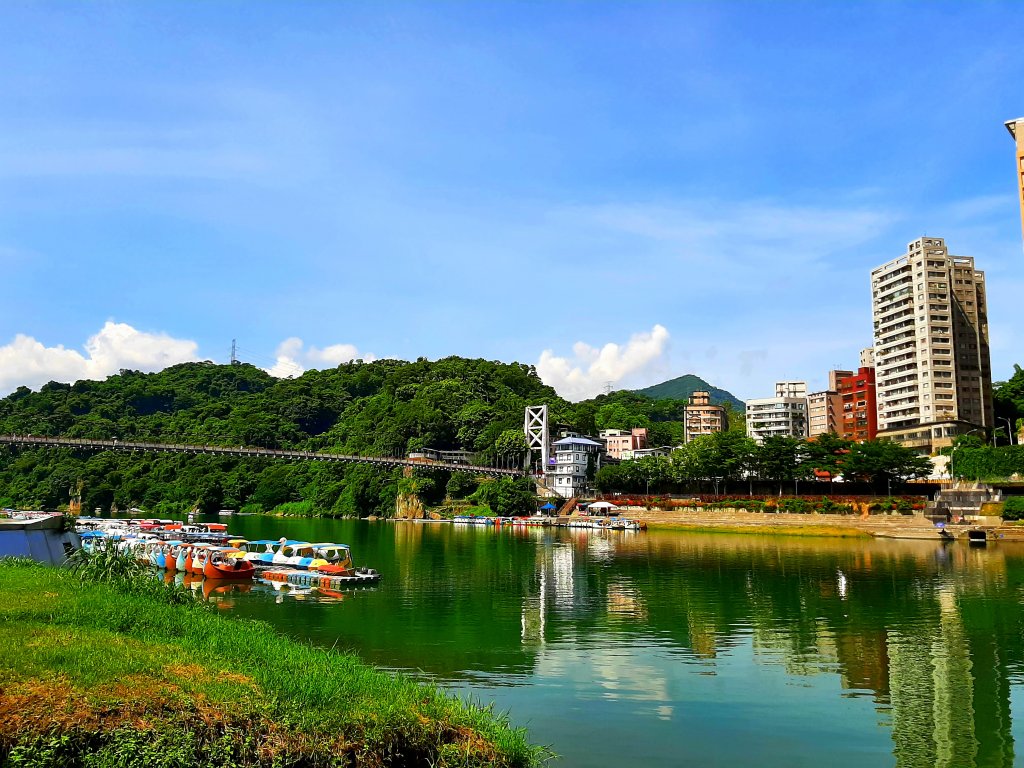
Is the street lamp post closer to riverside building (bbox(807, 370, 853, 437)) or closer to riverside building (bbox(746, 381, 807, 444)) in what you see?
riverside building (bbox(807, 370, 853, 437))

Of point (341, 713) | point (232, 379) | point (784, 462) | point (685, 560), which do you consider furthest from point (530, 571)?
point (232, 379)

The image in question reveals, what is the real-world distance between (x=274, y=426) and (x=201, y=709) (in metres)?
138

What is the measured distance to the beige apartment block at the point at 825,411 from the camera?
121 meters

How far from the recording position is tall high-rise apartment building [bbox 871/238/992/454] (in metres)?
86.8

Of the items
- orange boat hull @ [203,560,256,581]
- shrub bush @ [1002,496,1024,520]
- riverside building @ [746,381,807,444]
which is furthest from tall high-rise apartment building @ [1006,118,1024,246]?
riverside building @ [746,381,807,444]

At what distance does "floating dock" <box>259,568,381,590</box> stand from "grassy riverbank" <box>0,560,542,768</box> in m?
18.9

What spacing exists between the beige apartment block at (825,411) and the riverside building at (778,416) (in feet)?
10.9

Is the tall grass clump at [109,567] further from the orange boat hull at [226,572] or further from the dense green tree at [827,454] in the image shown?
the dense green tree at [827,454]

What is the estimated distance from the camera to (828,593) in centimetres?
3083

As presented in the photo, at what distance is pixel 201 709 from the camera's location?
30.0 feet

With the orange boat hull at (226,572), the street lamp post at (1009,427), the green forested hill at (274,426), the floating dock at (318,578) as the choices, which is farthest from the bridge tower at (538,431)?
the orange boat hull at (226,572)

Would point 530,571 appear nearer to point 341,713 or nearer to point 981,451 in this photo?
point 341,713

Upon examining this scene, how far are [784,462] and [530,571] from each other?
1808 inches

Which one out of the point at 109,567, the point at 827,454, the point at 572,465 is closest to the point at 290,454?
the point at 572,465
